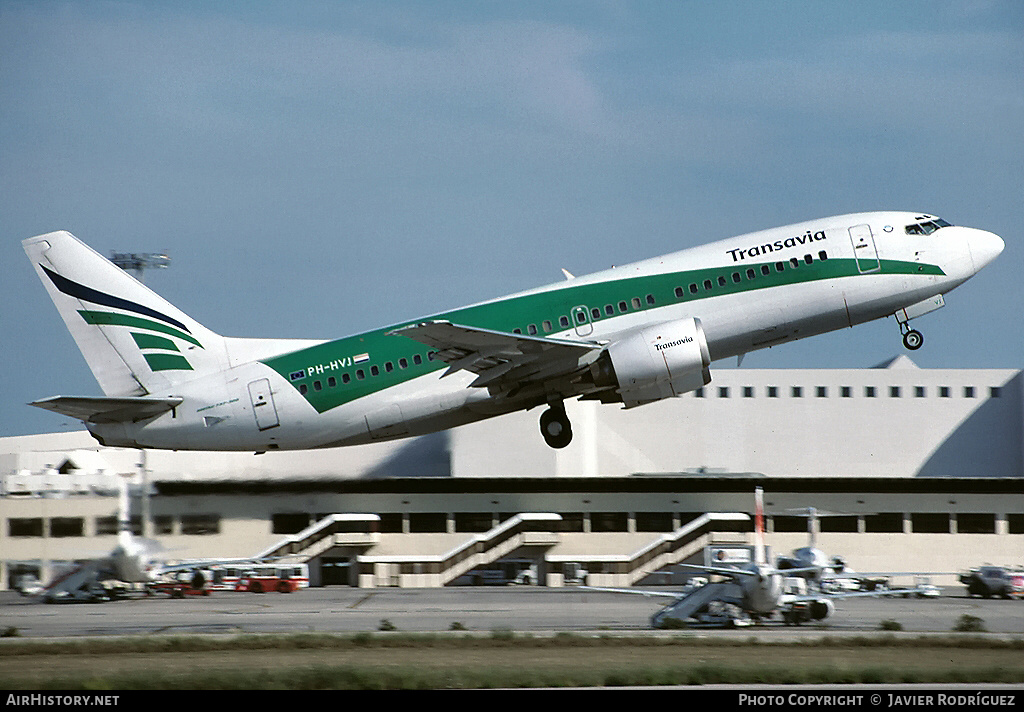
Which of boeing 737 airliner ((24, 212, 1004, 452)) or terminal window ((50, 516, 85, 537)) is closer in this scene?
boeing 737 airliner ((24, 212, 1004, 452))

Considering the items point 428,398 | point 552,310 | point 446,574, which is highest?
point 552,310

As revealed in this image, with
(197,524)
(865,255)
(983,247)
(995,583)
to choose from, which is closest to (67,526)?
(197,524)

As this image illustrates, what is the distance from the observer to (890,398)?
93688mm

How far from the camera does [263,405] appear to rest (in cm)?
3453

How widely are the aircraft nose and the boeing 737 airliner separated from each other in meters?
0.05

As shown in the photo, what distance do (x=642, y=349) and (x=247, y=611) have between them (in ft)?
53.9

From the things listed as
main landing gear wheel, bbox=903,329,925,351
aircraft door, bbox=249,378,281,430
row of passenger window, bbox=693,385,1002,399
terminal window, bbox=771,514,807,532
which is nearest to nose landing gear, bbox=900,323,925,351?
main landing gear wheel, bbox=903,329,925,351

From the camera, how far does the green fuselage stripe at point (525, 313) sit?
3238 centimetres

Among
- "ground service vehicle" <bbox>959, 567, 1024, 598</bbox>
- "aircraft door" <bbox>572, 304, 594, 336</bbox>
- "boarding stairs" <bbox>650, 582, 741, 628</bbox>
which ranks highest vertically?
"aircraft door" <bbox>572, 304, 594, 336</bbox>

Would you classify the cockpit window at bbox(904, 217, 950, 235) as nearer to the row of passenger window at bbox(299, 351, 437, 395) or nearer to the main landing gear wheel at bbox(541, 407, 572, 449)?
the main landing gear wheel at bbox(541, 407, 572, 449)

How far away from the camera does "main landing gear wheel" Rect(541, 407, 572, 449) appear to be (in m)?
35.4

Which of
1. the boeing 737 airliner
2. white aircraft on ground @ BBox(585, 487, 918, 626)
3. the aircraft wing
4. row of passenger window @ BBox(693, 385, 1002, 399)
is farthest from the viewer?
row of passenger window @ BBox(693, 385, 1002, 399)
